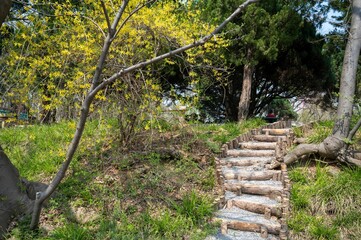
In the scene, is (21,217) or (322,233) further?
(21,217)

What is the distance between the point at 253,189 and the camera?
412cm

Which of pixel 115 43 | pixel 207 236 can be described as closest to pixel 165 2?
pixel 115 43

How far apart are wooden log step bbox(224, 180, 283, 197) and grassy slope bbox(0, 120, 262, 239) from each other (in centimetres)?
27

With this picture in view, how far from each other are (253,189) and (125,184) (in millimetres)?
1835

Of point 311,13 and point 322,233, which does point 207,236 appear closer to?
point 322,233

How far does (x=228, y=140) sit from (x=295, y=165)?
1.42 meters

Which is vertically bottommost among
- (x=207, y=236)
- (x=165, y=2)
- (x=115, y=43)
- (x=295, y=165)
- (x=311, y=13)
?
(x=207, y=236)

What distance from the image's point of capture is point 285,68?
895 cm

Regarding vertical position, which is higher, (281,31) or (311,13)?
(311,13)

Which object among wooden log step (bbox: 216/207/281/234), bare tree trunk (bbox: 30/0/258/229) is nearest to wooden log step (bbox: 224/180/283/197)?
wooden log step (bbox: 216/207/281/234)

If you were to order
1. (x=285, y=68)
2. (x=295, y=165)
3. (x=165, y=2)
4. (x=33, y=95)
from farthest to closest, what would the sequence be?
(x=285, y=68)
(x=165, y=2)
(x=295, y=165)
(x=33, y=95)

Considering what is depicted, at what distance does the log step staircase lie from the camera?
11.0 feet

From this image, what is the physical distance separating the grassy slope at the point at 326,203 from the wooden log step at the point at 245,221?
247mm

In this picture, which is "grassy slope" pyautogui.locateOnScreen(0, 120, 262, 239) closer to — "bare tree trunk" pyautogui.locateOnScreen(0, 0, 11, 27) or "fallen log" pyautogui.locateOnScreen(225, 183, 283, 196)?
"fallen log" pyautogui.locateOnScreen(225, 183, 283, 196)
